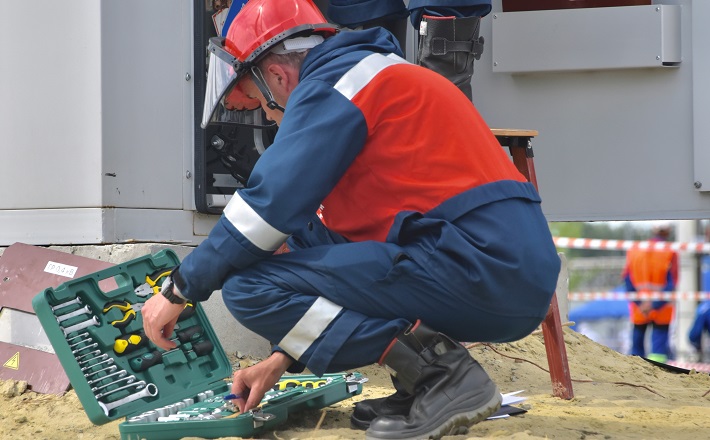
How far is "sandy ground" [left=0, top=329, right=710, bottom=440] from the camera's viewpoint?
2.71 metres

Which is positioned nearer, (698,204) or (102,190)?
(102,190)

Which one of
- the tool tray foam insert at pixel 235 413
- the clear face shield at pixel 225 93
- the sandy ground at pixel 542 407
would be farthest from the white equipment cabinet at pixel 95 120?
the tool tray foam insert at pixel 235 413

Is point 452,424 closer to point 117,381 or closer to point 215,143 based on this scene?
point 117,381

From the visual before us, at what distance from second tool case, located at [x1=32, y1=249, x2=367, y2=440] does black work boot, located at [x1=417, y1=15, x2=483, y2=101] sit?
1254 millimetres

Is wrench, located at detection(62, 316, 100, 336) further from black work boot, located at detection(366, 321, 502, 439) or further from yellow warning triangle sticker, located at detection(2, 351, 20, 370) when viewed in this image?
black work boot, located at detection(366, 321, 502, 439)

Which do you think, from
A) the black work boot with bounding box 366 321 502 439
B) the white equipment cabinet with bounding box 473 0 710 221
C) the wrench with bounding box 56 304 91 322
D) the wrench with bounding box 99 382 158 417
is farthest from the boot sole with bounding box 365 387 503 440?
the white equipment cabinet with bounding box 473 0 710 221

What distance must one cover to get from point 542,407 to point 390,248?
42.6 inches

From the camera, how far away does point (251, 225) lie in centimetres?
235

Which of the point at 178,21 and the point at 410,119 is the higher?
the point at 178,21

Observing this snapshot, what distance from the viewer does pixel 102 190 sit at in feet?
11.9

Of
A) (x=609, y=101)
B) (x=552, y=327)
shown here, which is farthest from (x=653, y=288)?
(x=552, y=327)

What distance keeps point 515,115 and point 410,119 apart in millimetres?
1931

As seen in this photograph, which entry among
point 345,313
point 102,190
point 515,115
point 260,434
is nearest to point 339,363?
point 345,313

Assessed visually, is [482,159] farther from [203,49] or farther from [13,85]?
[13,85]
